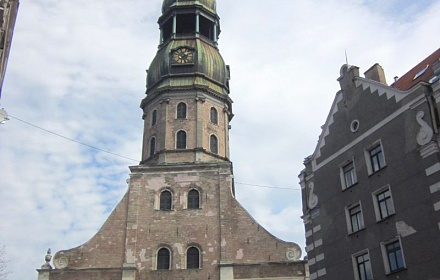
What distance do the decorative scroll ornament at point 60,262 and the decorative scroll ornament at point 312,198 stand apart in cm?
1629

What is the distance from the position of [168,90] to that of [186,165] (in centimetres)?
573

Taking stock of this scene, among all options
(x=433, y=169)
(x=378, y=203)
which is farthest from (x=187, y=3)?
(x=433, y=169)

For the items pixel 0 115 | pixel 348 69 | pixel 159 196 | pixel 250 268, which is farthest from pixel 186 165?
pixel 0 115

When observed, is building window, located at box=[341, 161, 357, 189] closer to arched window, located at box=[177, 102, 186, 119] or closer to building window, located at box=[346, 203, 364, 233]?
building window, located at box=[346, 203, 364, 233]

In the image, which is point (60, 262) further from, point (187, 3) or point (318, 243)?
point (187, 3)

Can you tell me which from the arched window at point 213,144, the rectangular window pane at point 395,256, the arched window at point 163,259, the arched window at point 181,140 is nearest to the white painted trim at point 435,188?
the rectangular window pane at point 395,256

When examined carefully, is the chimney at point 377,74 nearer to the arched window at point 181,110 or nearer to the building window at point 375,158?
the building window at point 375,158

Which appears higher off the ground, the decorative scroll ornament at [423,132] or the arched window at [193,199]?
the arched window at [193,199]

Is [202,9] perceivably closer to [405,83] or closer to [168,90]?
[168,90]

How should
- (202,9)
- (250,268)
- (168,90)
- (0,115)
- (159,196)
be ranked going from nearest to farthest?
(0,115) → (250,268) → (159,196) → (168,90) → (202,9)

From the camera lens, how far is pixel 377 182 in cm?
1723

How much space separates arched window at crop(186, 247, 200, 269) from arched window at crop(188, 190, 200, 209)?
104 inches

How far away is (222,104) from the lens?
3675cm

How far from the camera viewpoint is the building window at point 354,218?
57.9ft
